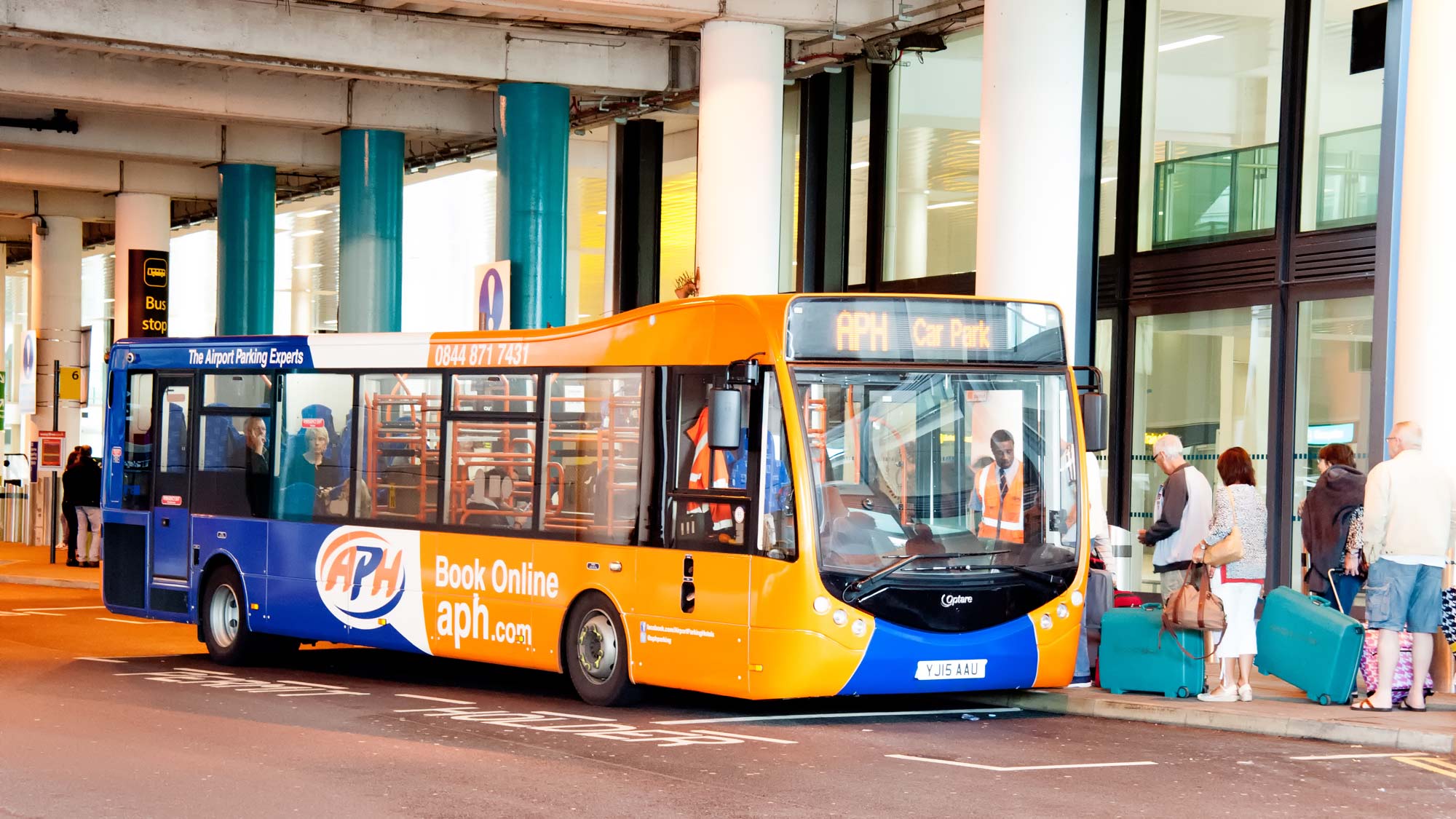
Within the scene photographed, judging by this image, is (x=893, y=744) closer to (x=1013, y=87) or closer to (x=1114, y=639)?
(x=1114, y=639)

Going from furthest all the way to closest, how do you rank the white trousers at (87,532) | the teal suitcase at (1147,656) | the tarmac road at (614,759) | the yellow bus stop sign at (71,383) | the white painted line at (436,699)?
1. the yellow bus stop sign at (71,383)
2. the white trousers at (87,532)
3. the white painted line at (436,699)
4. the teal suitcase at (1147,656)
5. the tarmac road at (614,759)

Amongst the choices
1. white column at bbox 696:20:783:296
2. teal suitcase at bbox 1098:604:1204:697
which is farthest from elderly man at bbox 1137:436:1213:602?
white column at bbox 696:20:783:296

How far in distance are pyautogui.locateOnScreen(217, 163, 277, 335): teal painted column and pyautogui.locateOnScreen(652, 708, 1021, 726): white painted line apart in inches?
955

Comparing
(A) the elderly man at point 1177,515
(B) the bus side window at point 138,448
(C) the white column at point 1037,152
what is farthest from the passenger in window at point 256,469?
→ (A) the elderly man at point 1177,515

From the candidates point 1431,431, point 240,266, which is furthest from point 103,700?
point 240,266

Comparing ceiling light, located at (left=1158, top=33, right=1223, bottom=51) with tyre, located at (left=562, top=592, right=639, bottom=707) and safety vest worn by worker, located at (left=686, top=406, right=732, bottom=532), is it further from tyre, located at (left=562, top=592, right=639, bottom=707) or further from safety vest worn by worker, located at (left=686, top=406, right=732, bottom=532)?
tyre, located at (left=562, top=592, right=639, bottom=707)

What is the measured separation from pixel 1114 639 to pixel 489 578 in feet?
14.7

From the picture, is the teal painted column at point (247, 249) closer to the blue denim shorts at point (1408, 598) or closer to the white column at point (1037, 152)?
the white column at point (1037, 152)

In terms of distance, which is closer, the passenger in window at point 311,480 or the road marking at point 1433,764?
the road marking at point 1433,764

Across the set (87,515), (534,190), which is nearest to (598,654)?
(534,190)

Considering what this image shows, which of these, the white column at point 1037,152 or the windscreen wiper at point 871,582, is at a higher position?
the white column at point 1037,152

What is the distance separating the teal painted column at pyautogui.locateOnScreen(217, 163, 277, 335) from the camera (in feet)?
114

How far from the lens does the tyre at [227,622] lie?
15859mm

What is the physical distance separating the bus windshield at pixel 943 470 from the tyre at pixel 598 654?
1908mm
